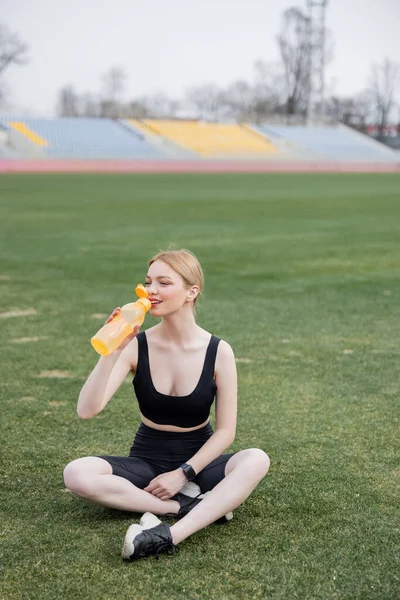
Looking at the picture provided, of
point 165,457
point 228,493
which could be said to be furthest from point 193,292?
point 228,493

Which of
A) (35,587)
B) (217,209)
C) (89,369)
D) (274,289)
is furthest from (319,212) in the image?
(35,587)

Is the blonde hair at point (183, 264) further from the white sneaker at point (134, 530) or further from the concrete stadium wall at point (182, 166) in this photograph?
the concrete stadium wall at point (182, 166)

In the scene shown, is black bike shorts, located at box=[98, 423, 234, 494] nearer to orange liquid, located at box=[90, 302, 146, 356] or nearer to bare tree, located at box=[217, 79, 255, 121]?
orange liquid, located at box=[90, 302, 146, 356]

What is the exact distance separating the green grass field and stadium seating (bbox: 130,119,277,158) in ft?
133

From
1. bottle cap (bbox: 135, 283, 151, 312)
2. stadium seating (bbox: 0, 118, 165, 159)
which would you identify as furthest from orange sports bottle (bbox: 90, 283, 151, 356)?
stadium seating (bbox: 0, 118, 165, 159)

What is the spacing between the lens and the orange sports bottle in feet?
10.5

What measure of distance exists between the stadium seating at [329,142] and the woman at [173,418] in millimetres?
53917

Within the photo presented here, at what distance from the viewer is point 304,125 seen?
6738cm

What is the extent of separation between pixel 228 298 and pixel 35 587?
20.2ft

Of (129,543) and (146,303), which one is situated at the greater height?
(146,303)

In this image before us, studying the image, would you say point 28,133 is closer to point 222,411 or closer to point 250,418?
point 250,418

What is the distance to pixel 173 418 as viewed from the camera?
12.1 feet

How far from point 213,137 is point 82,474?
56.7m

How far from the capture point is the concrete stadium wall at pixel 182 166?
1726 inches
